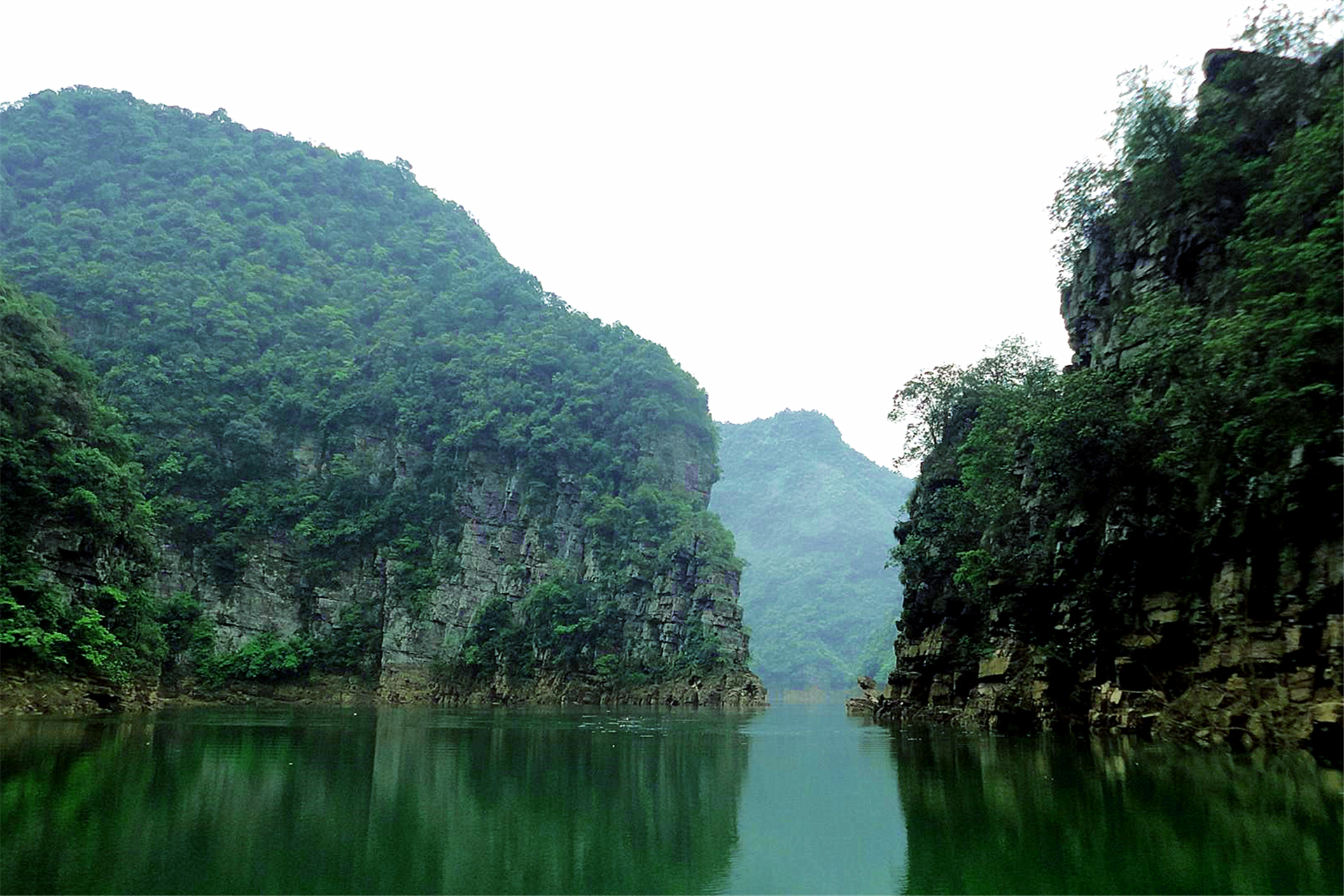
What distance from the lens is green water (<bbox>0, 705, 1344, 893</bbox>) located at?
23.2ft

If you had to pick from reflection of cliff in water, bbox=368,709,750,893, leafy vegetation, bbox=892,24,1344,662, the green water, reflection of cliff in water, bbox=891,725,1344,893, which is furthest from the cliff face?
reflection of cliff in water, bbox=368,709,750,893

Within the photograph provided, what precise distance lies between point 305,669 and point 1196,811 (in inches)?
2137

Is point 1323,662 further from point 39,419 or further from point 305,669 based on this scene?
point 305,669

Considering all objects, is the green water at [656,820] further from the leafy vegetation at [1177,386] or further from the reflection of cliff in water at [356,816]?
the leafy vegetation at [1177,386]

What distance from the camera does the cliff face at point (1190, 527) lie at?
1573 cm

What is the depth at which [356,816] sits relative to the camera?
1002 centimetres

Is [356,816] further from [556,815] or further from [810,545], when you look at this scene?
[810,545]

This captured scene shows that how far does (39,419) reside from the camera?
3052cm

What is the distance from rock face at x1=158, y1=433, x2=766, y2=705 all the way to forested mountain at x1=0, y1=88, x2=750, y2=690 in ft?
0.55

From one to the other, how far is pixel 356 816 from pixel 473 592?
51903 millimetres

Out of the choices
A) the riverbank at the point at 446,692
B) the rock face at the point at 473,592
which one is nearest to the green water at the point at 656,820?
the riverbank at the point at 446,692

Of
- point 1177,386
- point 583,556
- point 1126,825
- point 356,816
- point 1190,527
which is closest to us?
point 1126,825

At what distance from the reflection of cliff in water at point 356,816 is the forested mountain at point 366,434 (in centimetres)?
3873

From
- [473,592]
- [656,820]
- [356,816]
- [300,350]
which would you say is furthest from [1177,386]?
[300,350]
